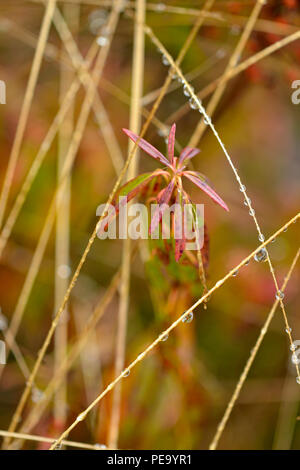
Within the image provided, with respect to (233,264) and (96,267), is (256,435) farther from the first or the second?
(96,267)

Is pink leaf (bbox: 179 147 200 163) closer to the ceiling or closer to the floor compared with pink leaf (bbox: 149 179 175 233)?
closer to the ceiling

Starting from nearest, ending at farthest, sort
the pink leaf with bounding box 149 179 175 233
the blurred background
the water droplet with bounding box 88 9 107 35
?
the pink leaf with bounding box 149 179 175 233 < the blurred background < the water droplet with bounding box 88 9 107 35

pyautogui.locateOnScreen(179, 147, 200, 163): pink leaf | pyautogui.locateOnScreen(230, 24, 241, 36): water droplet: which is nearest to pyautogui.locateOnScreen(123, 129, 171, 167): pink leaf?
pyautogui.locateOnScreen(179, 147, 200, 163): pink leaf

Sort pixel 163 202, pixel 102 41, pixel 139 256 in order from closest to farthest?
pixel 163 202 → pixel 102 41 → pixel 139 256

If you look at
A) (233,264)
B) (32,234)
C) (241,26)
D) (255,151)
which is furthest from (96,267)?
(241,26)

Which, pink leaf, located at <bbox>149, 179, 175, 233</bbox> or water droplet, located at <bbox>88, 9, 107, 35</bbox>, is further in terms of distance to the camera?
water droplet, located at <bbox>88, 9, 107, 35</bbox>

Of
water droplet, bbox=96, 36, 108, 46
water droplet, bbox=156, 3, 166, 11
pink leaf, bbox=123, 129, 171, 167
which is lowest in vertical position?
pink leaf, bbox=123, 129, 171, 167

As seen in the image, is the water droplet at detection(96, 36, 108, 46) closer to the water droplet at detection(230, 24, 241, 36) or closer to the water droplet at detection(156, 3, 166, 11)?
the water droplet at detection(156, 3, 166, 11)

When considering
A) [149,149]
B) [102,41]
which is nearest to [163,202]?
[149,149]

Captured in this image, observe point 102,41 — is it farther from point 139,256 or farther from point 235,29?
point 139,256
